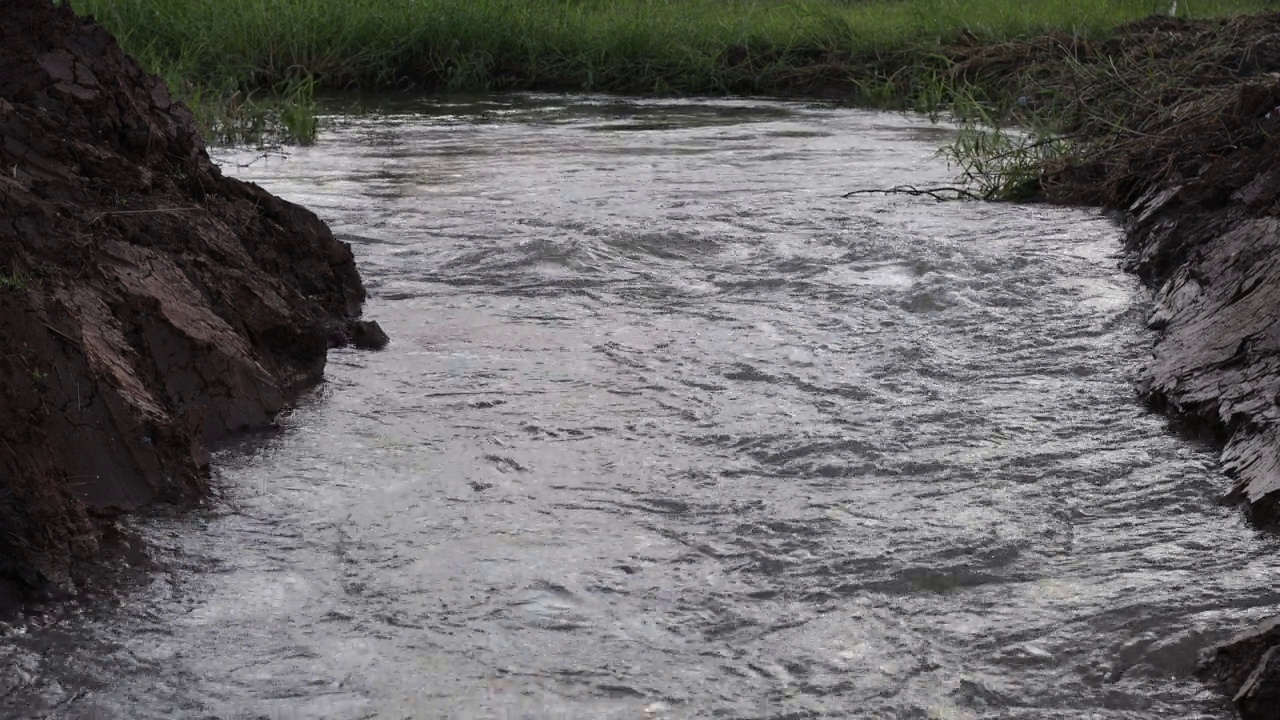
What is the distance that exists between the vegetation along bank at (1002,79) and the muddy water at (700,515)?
258 millimetres

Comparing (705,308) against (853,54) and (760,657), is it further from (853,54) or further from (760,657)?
(853,54)

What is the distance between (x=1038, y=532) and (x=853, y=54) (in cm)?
888

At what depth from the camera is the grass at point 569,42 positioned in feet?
36.3

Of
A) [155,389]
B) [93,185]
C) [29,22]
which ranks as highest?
[29,22]

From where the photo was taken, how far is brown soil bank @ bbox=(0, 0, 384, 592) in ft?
9.89

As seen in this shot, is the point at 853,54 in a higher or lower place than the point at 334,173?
higher

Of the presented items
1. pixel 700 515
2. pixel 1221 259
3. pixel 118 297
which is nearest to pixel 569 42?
pixel 1221 259

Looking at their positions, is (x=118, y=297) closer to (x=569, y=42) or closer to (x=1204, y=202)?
(x=1204, y=202)

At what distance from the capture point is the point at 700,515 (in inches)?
128

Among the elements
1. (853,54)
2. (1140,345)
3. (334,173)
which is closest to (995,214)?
(1140,345)

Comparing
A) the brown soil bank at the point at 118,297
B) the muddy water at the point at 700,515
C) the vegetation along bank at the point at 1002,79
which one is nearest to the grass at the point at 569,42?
the vegetation along bank at the point at 1002,79

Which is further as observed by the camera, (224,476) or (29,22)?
(29,22)

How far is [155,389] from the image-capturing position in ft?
11.9

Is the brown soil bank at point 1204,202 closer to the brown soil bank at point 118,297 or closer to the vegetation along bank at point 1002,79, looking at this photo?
the vegetation along bank at point 1002,79
